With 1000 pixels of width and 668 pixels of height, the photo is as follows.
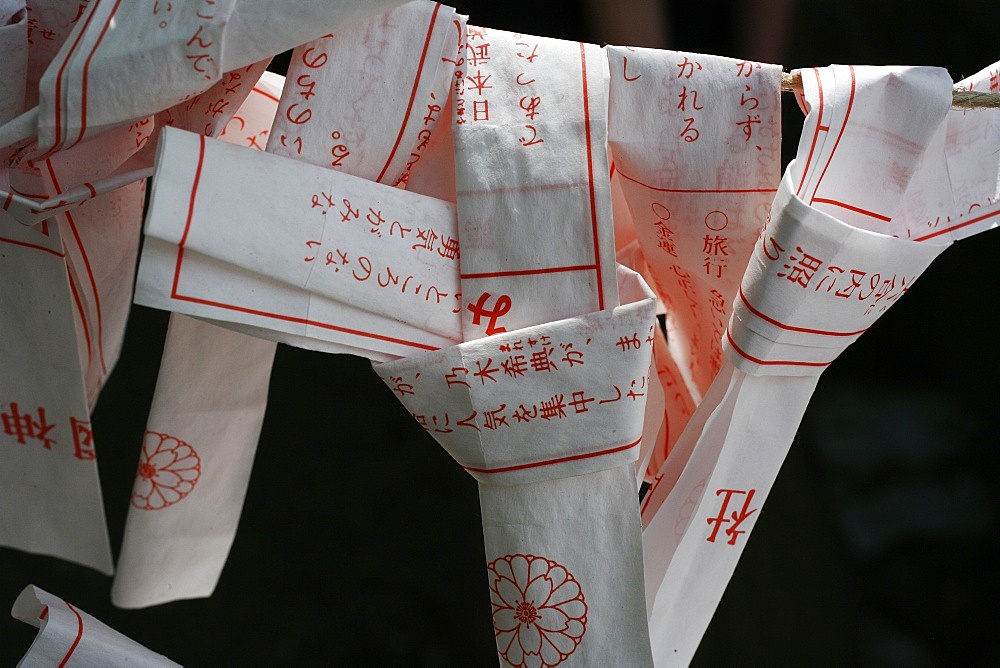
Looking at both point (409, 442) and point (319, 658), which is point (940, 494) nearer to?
point (409, 442)

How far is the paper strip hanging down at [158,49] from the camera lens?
38 cm

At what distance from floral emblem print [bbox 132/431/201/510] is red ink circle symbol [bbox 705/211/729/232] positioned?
340 millimetres

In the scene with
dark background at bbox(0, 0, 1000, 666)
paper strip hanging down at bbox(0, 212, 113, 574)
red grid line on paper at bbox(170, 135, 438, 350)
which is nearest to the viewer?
red grid line on paper at bbox(170, 135, 438, 350)

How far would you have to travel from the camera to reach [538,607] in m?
0.44

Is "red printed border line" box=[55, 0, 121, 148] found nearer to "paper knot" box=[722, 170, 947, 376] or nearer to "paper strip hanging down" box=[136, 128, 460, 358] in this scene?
"paper strip hanging down" box=[136, 128, 460, 358]

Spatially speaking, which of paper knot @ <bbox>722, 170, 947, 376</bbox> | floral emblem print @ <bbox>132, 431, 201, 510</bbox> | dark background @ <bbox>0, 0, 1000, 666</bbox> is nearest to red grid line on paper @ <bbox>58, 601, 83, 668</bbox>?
floral emblem print @ <bbox>132, 431, 201, 510</bbox>

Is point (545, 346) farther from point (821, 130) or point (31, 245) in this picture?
point (31, 245)

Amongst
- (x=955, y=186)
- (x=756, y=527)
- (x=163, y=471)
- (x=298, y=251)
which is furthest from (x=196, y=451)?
(x=756, y=527)

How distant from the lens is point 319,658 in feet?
3.52

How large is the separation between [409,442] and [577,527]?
718mm

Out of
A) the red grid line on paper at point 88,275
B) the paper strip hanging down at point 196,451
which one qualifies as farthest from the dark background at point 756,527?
Answer: the red grid line on paper at point 88,275

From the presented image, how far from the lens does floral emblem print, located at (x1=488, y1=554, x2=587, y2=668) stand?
0.44 m

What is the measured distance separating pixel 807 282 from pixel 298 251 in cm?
23

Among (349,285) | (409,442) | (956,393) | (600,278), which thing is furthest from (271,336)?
(956,393)
